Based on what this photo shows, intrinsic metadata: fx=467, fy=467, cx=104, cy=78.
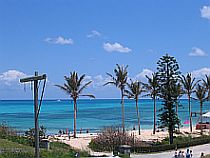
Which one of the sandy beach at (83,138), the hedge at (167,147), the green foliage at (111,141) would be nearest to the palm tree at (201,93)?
the sandy beach at (83,138)

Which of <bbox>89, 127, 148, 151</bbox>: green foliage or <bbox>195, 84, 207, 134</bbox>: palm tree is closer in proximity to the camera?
<bbox>89, 127, 148, 151</bbox>: green foliage

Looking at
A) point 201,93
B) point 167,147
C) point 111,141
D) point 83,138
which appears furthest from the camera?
point 201,93

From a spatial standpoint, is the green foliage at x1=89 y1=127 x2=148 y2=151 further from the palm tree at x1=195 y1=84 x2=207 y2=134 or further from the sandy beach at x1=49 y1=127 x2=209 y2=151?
the palm tree at x1=195 y1=84 x2=207 y2=134

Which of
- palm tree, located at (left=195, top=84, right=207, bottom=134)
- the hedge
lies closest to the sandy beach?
the hedge

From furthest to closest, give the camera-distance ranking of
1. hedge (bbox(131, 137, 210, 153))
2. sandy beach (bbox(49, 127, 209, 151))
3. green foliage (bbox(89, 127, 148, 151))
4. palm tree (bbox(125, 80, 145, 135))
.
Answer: palm tree (bbox(125, 80, 145, 135)) → sandy beach (bbox(49, 127, 209, 151)) → green foliage (bbox(89, 127, 148, 151)) → hedge (bbox(131, 137, 210, 153))

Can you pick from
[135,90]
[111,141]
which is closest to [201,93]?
[135,90]

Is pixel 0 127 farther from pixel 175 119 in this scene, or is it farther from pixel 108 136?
pixel 175 119

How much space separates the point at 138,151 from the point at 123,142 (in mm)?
2042

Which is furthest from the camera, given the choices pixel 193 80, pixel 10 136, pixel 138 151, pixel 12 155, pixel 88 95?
pixel 193 80

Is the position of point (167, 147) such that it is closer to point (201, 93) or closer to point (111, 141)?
Answer: point (111, 141)

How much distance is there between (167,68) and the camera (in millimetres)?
40250

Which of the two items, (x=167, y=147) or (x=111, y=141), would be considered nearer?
(x=167, y=147)

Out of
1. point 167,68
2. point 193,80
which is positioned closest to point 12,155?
point 167,68

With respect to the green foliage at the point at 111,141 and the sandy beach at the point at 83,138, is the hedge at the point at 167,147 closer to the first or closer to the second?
the green foliage at the point at 111,141
